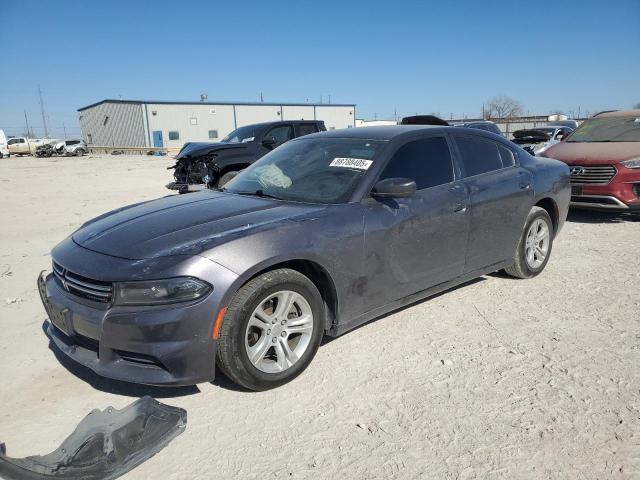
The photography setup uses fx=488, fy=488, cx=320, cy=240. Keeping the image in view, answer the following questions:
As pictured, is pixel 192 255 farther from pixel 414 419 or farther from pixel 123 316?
→ pixel 414 419

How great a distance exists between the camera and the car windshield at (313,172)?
11.9ft

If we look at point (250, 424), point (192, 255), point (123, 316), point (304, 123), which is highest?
point (304, 123)

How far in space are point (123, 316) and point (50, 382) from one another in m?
1.04

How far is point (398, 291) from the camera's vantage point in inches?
144

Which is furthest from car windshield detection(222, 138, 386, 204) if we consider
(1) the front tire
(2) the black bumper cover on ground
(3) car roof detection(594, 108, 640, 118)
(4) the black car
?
(3) car roof detection(594, 108, 640, 118)

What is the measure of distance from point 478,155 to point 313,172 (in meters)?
1.65

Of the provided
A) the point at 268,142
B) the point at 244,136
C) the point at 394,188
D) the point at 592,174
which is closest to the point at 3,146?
the point at 244,136

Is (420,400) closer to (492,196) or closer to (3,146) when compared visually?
(492,196)

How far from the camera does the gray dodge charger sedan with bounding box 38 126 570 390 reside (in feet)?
8.89

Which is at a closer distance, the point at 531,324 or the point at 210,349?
the point at 210,349

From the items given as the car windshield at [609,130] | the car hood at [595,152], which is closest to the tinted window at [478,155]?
the car hood at [595,152]

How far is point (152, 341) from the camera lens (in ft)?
8.72

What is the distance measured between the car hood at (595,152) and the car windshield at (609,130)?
27 centimetres

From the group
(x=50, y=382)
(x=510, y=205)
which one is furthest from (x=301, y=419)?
(x=510, y=205)
